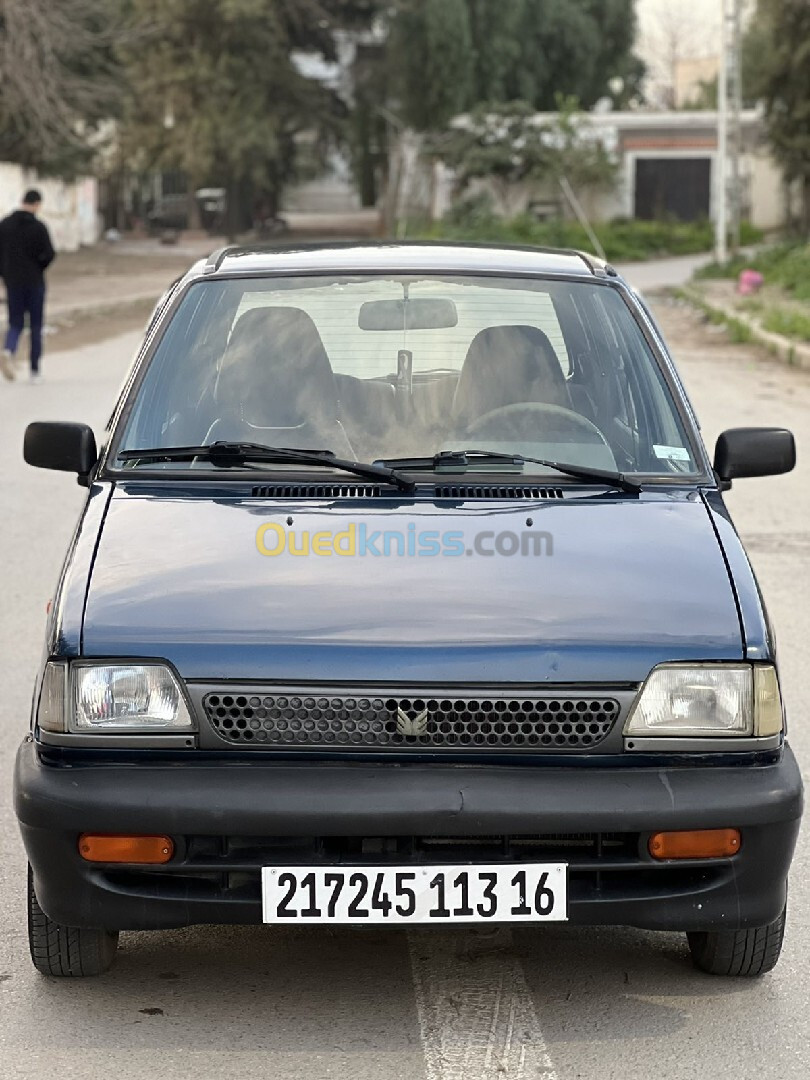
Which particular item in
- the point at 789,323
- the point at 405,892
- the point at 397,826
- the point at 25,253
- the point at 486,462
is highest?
the point at 486,462

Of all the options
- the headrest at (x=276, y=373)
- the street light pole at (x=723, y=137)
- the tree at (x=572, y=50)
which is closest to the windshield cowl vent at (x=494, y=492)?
the headrest at (x=276, y=373)

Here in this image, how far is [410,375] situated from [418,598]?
4.35 feet

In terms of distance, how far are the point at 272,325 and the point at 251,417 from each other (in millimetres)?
348

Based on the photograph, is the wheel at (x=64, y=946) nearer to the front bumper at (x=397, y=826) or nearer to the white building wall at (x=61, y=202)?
the front bumper at (x=397, y=826)

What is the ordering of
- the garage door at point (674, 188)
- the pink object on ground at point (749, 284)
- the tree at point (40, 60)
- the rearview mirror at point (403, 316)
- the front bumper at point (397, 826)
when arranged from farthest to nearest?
1. the garage door at point (674, 188)
2. the pink object on ground at point (749, 284)
3. the tree at point (40, 60)
4. the rearview mirror at point (403, 316)
5. the front bumper at point (397, 826)

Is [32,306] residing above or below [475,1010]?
below

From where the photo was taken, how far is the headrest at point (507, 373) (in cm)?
490

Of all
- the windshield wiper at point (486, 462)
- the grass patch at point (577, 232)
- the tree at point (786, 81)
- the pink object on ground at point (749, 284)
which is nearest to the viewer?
the windshield wiper at point (486, 462)

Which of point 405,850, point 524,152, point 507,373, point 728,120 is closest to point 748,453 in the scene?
point 507,373

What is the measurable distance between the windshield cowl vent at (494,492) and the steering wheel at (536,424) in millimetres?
338

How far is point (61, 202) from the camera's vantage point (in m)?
52.8

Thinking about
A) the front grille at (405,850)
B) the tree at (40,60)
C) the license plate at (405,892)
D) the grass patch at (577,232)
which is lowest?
the grass patch at (577,232)

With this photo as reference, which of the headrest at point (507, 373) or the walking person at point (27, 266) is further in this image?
the walking person at point (27, 266)

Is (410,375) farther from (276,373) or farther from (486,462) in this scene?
(486,462)
